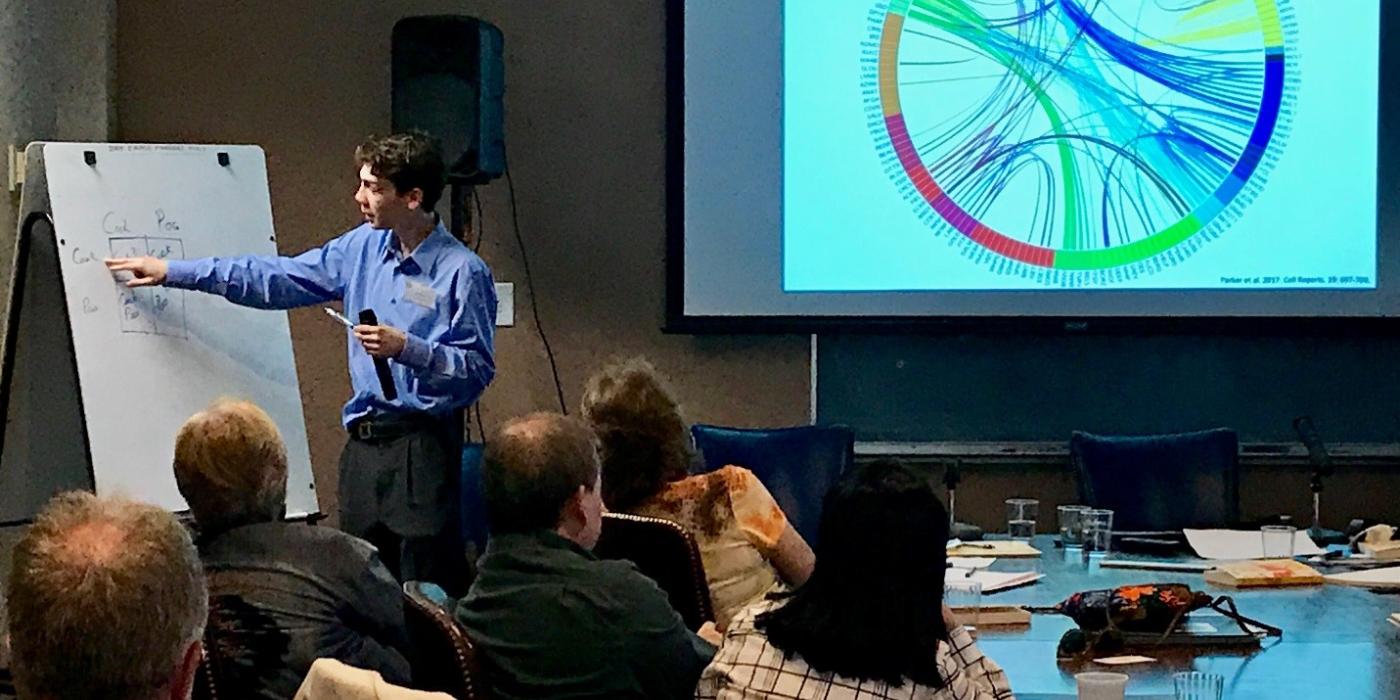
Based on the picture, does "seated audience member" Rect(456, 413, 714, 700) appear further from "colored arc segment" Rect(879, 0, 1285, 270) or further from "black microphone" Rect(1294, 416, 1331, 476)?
"colored arc segment" Rect(879, 0, 1285, 270)

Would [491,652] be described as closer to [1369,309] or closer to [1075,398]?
[1075,398]

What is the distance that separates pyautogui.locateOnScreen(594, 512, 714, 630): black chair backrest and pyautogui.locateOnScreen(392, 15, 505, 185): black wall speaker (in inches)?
88.1

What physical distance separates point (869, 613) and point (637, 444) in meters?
1.04

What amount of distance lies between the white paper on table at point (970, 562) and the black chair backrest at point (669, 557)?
89 centimetres

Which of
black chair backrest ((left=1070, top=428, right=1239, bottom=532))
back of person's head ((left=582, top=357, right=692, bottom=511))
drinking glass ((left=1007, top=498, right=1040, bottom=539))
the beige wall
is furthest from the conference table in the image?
the beige wall

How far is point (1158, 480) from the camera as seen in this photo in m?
4.46

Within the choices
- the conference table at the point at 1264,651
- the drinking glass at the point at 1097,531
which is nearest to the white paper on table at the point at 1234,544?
the drinking glass at the point at 1097,531

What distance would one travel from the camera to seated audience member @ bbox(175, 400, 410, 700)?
258cm

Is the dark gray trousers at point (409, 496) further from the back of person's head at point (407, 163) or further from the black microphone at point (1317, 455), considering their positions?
the black microphone at point (1317, 455)

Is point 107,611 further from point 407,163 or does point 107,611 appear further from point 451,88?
point 451,88

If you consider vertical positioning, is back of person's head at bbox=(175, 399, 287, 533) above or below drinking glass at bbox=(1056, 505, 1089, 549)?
above

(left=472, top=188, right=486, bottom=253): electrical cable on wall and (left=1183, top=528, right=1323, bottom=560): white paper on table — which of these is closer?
(left=1183, top=528, right=1323, bottom=560): white paper on table

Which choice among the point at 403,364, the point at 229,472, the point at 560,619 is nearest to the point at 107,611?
the point at 560,619

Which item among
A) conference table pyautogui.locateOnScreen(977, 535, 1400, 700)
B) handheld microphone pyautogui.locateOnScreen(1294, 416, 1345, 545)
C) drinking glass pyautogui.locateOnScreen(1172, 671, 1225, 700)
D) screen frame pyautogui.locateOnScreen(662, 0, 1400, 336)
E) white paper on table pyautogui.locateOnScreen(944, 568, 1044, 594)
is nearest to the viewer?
drinking glass pyautogui.locateOnScreen(1172, 671, 1225, 700)
